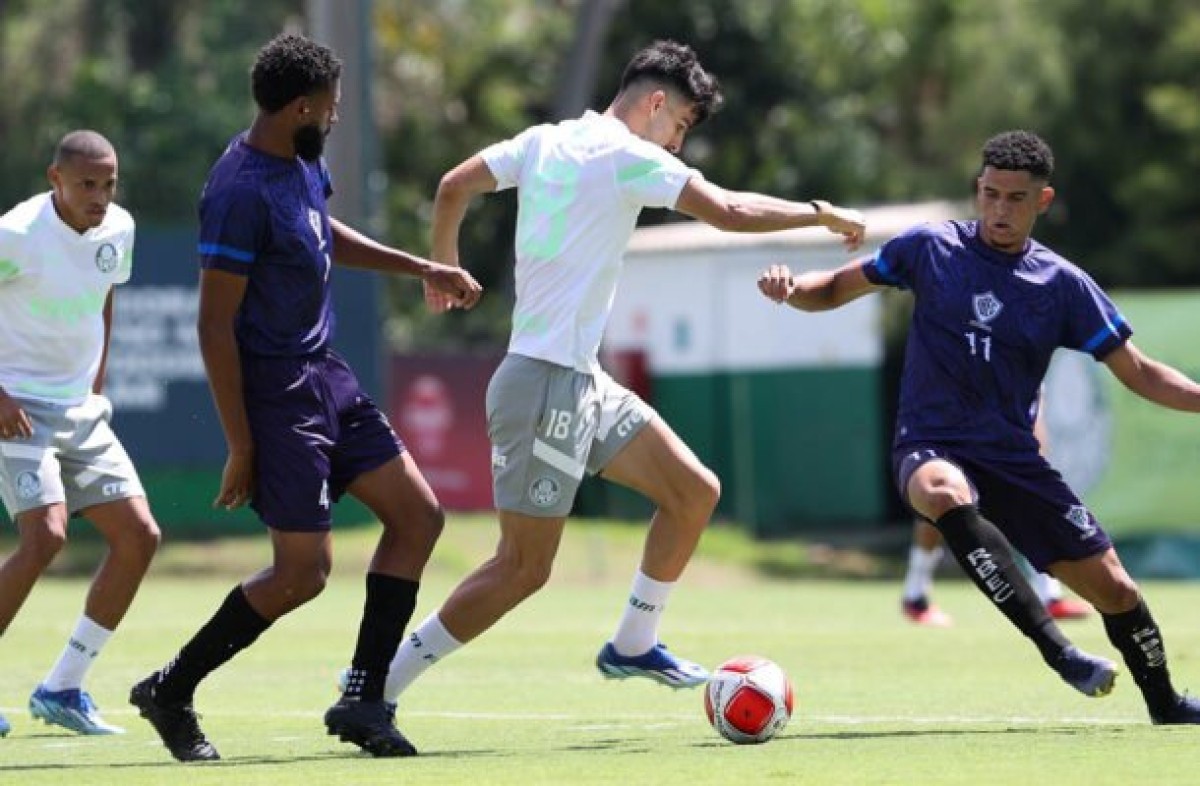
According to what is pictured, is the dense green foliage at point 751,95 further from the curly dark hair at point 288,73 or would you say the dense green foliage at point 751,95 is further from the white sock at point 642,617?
the curly dark hair at point 288,73

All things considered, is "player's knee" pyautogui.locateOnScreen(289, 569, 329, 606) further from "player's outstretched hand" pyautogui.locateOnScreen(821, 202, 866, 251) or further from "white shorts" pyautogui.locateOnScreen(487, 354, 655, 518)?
"player's outstretched hand" pyautogui.locateOnScreen(821, 202, 866, 251)

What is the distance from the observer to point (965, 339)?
1017cm

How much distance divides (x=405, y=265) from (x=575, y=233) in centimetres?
67

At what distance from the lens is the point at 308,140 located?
9.39m

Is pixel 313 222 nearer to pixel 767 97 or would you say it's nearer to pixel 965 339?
pixel 965 339

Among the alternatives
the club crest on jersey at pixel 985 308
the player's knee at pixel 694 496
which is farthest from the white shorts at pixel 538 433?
the club crest on jersey at pixel 985 308

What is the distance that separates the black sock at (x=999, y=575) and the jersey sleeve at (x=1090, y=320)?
0.87 metres

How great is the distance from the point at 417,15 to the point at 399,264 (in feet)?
97.7

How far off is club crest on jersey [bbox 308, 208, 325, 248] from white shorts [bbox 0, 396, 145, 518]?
6.25ft

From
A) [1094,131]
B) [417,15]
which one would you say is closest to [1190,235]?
[1094,131]

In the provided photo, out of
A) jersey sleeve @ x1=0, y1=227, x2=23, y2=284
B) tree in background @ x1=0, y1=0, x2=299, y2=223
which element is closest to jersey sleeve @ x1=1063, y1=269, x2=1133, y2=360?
jersey sleeve @ x1=0, y1=227, x2=23, y2=284

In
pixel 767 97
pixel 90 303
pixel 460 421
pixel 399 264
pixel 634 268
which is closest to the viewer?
pixel 399 264

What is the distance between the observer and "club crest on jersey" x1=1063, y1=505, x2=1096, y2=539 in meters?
10.0

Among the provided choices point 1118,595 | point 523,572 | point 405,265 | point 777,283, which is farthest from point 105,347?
point 1118,595
